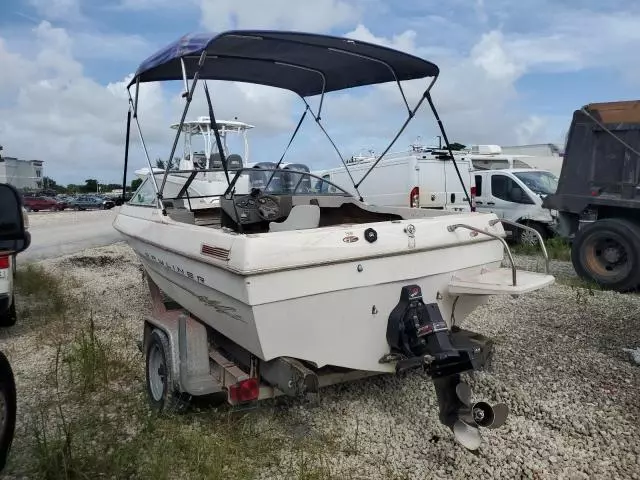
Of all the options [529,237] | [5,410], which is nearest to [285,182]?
[5,410]

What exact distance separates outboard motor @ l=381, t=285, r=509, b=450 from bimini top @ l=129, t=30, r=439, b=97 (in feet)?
8.34

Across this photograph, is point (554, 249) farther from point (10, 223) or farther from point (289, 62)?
point (10, 223)

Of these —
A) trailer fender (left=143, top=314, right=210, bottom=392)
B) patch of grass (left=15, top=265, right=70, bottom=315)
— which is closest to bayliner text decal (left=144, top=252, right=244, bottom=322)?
trailer fender (left=143, top=314, right=210, bottom=392)

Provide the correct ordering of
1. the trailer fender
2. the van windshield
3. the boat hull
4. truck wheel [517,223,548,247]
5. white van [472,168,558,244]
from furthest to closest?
the van windshield
white van [472,168,558,244]
truck wheel [517,223,548,247]
the trailer fender
the boat hull

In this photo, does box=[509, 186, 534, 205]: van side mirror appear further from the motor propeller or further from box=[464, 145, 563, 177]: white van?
the motor propeller

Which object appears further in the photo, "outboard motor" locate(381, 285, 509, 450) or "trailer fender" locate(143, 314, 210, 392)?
"trailer fender" locate(143, 314, 210, 392)

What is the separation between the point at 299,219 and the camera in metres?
5.24

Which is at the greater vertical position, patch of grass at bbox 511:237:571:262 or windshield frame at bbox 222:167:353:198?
windshield frame at bbox 222:167:353:198

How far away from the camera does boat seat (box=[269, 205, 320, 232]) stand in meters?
5.18

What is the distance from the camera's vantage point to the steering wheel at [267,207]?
5539 mm

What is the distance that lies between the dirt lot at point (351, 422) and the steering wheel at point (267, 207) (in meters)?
1.76

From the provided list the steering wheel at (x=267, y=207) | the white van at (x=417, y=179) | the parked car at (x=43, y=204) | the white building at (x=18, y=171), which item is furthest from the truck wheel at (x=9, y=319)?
the parked car at (x=43, y=204)

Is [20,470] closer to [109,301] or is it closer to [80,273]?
Result: [109,301]

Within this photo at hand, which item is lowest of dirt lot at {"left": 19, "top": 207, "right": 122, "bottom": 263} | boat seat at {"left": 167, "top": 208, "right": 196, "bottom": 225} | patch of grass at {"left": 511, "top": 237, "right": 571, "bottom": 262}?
dirt lot at {"left": 19, "top": 207, "right": 122, "bottom": 263}
